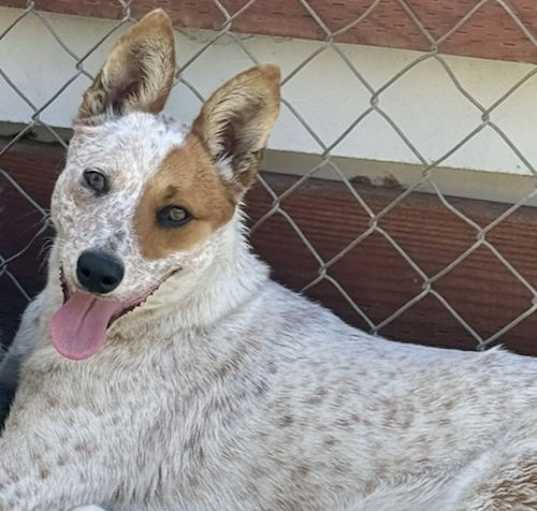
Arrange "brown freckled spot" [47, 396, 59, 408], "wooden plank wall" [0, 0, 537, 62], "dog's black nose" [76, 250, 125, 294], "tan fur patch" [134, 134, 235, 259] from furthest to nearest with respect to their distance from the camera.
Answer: "wooden plank wall" [0, 0, 537, 62]
"brown freckled spot" [47, 396, 59, 408]
"tan fur patch" [134, 134, 235, 259]
"dog's black nose" [76, 250, 125, 294]

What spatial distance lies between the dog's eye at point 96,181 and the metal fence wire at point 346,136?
2.85ft

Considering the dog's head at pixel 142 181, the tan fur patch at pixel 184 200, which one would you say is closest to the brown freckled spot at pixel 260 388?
the dog's head at pixel 142 181

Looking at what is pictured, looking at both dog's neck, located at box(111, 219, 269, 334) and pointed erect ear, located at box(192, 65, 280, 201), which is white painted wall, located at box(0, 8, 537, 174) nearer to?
dog's neck, located at box(111, 219, 269, 334)

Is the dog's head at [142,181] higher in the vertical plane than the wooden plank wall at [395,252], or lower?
lower

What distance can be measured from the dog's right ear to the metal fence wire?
1.99ft

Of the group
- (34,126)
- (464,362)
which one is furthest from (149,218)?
(34,126)

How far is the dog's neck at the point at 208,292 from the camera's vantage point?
3635 millimetres

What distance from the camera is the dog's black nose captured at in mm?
3309

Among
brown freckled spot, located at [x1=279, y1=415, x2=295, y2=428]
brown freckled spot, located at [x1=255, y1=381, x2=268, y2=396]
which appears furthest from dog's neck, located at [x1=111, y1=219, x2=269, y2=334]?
brown freckled spot, located at [x1=279, y1=415, x2=295, y2=428]

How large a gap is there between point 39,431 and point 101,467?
0.65ft

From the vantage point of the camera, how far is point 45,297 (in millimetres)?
3844

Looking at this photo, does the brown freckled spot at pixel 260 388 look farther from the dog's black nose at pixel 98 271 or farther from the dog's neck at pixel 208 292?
the dog's black nose at pixel 98 271

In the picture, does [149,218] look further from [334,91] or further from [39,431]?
[334,91]

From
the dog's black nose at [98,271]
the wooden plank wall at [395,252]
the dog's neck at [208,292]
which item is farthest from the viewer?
the wooden plank wall at [395,252]
